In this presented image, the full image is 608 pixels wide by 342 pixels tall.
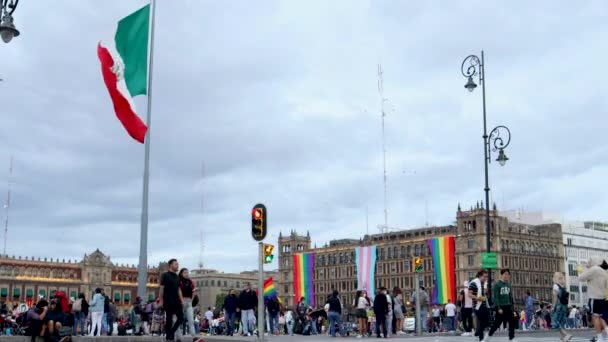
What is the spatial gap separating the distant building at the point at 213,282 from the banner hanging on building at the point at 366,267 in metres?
61.4

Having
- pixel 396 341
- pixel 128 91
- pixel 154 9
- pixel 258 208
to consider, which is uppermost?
pixel 154 9

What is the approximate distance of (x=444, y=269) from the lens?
334 feet

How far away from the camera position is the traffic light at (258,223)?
689 inches

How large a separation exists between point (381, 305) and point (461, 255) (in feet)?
316

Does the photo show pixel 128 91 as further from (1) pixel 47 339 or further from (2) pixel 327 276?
(2) pixel 327 276

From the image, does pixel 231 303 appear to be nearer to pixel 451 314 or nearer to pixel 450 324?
pixel 451 314

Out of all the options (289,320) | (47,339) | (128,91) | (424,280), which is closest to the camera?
(47,339)

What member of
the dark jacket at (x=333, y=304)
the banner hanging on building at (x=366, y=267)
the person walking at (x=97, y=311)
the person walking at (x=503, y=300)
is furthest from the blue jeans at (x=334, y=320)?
the banner hanging on building at (x=366, y=267)

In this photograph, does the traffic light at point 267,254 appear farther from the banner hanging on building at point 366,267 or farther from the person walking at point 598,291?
the banner hanging on building at point 366,267

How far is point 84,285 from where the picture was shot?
144000 mm

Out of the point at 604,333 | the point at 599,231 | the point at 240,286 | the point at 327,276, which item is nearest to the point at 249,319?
the point at 604,333

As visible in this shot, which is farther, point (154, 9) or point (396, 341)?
point (154, 9)

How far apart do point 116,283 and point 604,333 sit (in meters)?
141

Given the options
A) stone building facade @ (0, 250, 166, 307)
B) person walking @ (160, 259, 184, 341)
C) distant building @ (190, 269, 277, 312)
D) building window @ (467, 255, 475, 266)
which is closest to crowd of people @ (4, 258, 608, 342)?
person walking @ (160, 259, 184, 341)
